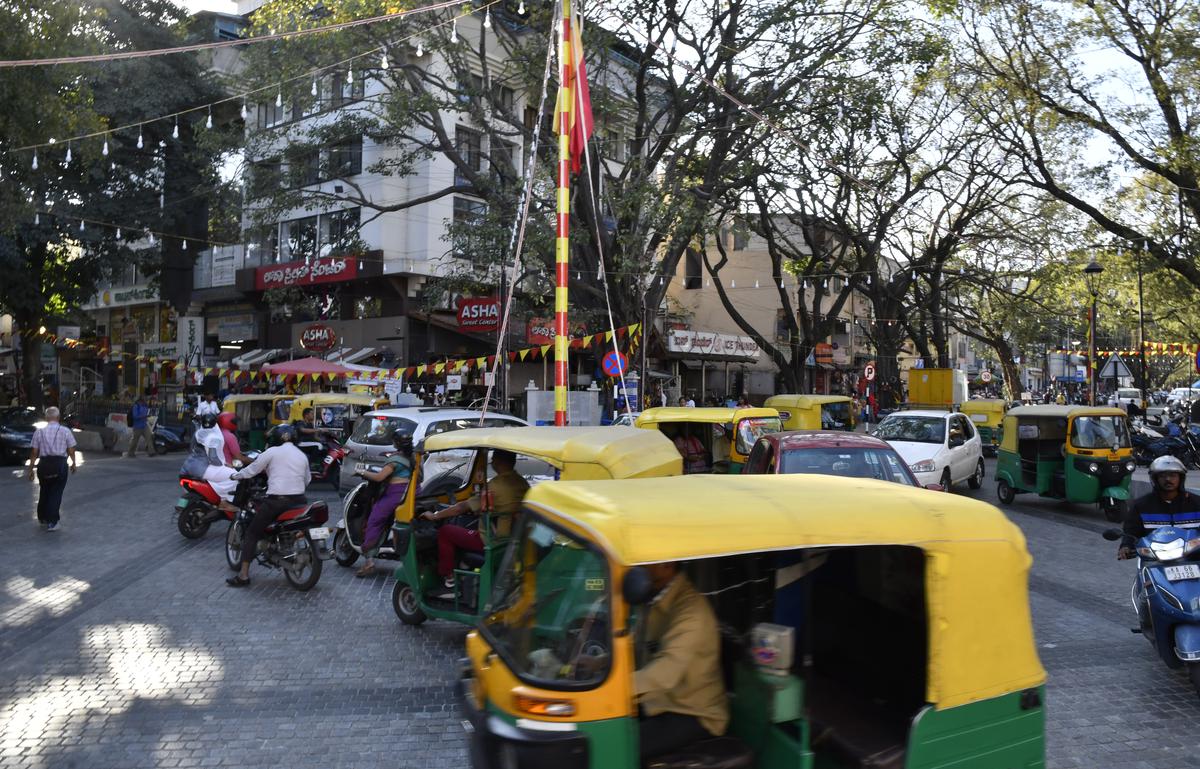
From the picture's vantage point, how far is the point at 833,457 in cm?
1051

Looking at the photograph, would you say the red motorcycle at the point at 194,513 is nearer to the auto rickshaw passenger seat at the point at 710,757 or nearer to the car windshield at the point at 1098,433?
the auto rickshaw passenger seat at the point at 710,757

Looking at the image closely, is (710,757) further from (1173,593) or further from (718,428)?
(718,428)

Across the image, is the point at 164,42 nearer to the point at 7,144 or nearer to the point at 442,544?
the point at 7,144

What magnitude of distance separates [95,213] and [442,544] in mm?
25367

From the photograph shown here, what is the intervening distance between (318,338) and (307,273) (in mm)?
2474

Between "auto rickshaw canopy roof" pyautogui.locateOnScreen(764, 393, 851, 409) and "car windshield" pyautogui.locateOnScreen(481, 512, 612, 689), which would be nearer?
"car windshield" pyautogui.locateOnScreen(481, 512, 612, 689)

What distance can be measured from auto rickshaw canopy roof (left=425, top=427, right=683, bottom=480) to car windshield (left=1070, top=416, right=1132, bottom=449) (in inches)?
368

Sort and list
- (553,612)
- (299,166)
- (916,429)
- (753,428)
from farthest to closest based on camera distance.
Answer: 1. (299,166)
2. (916,429)
3. (753,428)
4. (553,612)

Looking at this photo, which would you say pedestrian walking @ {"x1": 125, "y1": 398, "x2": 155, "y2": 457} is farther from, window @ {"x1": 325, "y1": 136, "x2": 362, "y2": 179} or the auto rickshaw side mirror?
the auto rickshaw side mirror

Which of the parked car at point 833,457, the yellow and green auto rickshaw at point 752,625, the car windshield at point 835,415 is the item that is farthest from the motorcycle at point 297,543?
the car windshield at point 835,415

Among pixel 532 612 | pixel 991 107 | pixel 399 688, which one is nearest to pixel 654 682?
pixel 532 612

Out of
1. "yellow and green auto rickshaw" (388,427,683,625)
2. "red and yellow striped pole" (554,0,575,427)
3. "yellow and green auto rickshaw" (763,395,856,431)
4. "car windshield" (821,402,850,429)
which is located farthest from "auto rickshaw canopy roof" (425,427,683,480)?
"car windshield" (821,402,850,429)

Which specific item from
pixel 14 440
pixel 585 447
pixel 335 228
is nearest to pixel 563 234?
pixel 585 447

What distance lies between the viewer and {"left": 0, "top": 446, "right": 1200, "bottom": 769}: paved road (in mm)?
5148
